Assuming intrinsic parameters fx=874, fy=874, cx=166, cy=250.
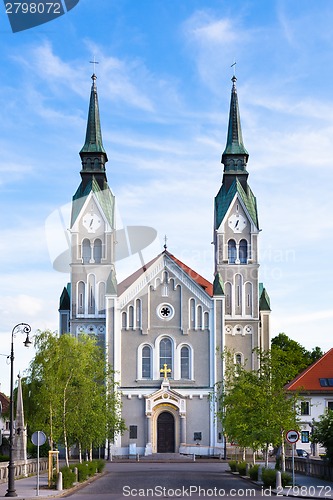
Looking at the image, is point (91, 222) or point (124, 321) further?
point (91, 222)

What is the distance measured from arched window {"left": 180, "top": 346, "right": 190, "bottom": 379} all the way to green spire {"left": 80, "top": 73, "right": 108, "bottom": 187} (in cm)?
1803

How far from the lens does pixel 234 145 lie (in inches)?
3351

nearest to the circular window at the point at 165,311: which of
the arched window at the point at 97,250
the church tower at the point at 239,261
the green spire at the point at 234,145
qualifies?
the church tower at the point at 239,261

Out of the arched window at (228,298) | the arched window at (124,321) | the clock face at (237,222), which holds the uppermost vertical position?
the clock face at (237,222)

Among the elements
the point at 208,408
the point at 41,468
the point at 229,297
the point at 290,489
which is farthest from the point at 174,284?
the point at 290,489

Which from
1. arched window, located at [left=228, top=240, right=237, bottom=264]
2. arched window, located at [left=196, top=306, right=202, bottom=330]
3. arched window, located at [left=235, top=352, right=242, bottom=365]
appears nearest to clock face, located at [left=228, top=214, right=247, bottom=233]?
arched window, located at [left=228, top=240, right=237, bottom=264]

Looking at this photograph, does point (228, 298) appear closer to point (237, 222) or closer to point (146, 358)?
point (237, 222)

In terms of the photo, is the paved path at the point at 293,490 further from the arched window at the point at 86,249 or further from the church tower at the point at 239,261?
the arched window at the point at 86,249

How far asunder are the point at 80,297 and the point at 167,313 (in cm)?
837

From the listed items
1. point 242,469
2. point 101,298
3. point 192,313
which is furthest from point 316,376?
point 242,469

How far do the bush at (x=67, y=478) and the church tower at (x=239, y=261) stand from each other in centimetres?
3944

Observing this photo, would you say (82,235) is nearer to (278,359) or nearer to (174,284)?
(174,284)

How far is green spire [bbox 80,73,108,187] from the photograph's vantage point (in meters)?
83.9

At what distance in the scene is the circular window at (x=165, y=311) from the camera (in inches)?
3142
